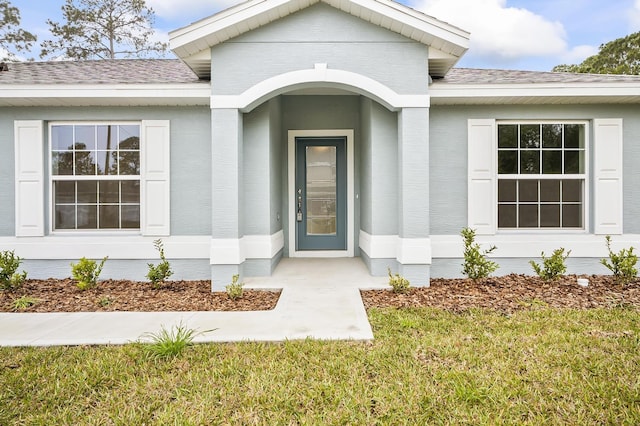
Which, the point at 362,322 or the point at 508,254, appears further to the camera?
the point at 508,254

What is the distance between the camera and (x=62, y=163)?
6.83m

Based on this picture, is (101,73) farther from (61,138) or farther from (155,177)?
(155,177)

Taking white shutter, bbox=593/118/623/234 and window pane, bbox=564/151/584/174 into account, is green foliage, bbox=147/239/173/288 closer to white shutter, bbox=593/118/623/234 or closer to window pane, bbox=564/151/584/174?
window pane, bbox=564/151/584/174

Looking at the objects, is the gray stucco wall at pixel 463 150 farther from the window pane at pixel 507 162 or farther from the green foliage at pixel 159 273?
the green foliage at pixel 159 273

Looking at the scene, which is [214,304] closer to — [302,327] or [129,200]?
[302,327]

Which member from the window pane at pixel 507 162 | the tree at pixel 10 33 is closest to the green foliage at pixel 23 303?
the window pane at pixel 507 162

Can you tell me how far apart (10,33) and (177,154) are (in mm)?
17464

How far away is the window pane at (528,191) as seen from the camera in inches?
271

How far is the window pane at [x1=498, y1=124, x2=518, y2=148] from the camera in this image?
22.4 feet

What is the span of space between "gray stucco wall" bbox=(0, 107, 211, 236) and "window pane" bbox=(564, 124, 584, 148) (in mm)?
6436

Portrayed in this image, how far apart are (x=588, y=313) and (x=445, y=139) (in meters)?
3.42

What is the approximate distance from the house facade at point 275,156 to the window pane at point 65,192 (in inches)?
0.7

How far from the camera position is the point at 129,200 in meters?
6.85

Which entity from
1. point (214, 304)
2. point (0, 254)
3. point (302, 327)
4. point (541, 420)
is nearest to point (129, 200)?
point (0, 254)
